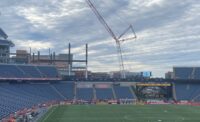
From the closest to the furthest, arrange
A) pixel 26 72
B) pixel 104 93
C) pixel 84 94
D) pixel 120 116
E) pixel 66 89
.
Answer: pixel 120 116
pixel 26 72
pixel 84 94
pixel 66 89
pixel 104 93

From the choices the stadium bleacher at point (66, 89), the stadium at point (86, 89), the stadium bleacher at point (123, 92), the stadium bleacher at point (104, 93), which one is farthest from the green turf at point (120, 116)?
the stadium bleacher at point (123, 92)

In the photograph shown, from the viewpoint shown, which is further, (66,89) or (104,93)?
(104,93)

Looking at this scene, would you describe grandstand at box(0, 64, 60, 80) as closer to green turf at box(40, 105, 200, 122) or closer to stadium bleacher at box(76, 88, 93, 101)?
stadium bleacher at box(76, 88, 93, 101)

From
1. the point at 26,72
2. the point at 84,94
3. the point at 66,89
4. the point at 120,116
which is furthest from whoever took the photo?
the point at 66,89

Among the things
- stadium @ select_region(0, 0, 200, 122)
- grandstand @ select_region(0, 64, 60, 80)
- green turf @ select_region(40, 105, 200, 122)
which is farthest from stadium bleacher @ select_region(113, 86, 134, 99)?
green turf @ select_region(40, 105, 200, 122)

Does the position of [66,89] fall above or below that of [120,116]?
above

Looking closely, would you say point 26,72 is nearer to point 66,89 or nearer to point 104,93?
point 66,89

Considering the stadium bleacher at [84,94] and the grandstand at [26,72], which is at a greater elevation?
the grandstand at [26,72]

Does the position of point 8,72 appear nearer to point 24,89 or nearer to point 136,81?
point 24,89

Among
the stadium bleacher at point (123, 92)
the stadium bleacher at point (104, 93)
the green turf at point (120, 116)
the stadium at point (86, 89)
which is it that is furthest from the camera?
the stadium bleacher at point (123, 92)

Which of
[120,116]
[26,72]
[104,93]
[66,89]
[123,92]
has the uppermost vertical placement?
[26,72]

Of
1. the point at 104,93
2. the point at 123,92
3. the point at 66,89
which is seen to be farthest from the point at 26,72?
the point at 123,92

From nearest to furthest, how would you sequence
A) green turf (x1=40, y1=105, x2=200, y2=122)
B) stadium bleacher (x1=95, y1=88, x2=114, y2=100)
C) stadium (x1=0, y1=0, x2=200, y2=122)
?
green turf (x1=40, y1=105, x2=200, y2=122)
stadium (x1=0, y1=0, x2=200, y2=122)
stadium bleacher (x1=95, y1=88, x2=114, y2=100)

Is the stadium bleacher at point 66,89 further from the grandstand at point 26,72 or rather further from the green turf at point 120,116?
the green turf at point 120,116
